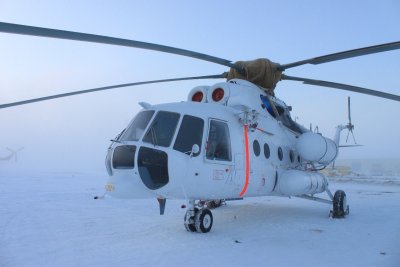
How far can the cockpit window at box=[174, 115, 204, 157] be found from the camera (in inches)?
250

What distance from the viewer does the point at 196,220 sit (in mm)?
6898

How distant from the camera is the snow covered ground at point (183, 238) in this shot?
5211 millimetres

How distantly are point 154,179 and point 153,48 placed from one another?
91.2 inches

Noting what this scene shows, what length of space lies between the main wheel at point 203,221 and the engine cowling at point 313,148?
363cm

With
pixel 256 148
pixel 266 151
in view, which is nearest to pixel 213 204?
pixel 266 151

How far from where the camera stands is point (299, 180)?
342 inches

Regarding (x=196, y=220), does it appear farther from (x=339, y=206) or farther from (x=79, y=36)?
(x=339, y=206)

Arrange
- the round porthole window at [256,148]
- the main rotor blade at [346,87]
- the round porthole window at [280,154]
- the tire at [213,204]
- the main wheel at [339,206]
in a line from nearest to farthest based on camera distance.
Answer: the main rotor blade at [346,87]
the round porthole window at [256,148]
the round porthole window at [280,154]
the main wheel at [339,206]
the tire at [213,204]

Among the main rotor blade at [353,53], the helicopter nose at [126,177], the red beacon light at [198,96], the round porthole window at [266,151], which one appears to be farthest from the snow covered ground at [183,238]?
the main rotor blade at [353,53]

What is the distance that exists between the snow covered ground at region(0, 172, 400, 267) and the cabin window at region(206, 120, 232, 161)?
1583mm

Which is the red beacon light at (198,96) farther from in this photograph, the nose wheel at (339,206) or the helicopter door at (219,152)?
the nose wheel at (339,206)

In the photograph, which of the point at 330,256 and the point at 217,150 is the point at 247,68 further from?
the point at 330,256

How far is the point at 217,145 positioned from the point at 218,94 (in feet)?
6.07

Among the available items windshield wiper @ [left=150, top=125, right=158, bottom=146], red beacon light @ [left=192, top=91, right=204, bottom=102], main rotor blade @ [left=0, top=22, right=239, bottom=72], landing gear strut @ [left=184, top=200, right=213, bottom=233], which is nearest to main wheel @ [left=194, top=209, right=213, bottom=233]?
landing gear strut @ [left=184, top=200, right=213, bottom=233]
